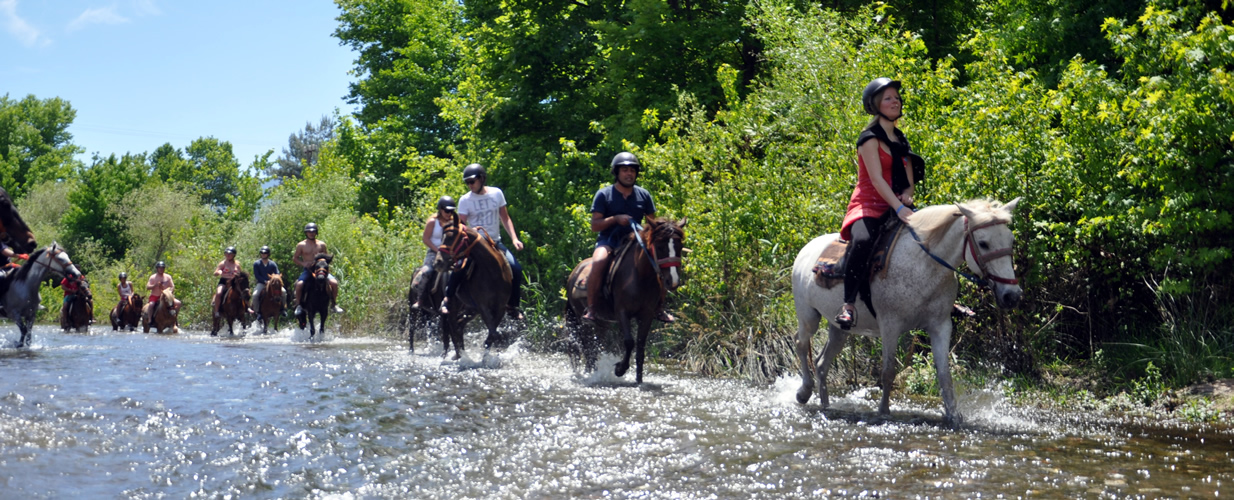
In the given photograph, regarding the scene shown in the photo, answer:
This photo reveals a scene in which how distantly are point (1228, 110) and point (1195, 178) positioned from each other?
708mm

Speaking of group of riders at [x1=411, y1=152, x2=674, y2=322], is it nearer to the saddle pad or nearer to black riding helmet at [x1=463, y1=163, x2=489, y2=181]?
black riding helmet at [x1=463, y1=163, x2=489, y2=181]

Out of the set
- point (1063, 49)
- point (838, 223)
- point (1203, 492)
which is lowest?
point (1203, 492)

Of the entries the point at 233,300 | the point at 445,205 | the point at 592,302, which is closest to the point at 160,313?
the point at 233,300

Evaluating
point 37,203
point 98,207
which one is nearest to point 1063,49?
point 98,207

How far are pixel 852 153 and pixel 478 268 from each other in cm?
514

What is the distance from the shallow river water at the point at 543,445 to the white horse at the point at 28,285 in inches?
289

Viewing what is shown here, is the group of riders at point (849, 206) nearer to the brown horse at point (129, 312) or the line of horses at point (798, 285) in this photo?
the line of horses at point (798, 285)

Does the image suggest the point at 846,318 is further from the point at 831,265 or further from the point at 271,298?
the point at 271,298

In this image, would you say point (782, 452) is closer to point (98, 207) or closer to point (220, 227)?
point (220, 227)

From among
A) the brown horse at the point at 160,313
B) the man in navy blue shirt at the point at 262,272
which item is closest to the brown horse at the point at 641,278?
the man in navy blue shirt at the point at 262,272

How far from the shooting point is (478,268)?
45.0ft

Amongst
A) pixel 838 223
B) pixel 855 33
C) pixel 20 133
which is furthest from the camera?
pixel 20 133

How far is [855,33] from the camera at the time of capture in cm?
1565

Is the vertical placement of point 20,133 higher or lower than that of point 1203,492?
higher
